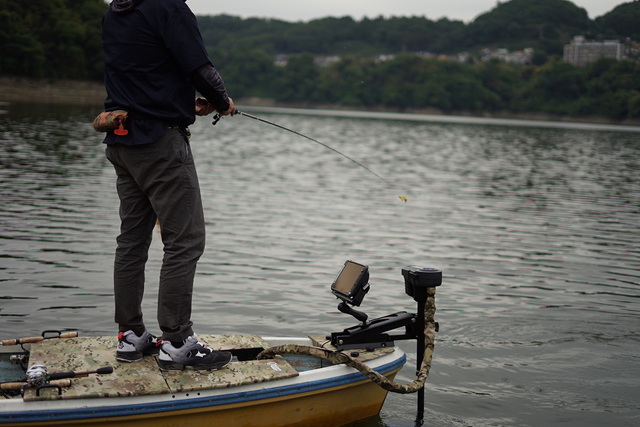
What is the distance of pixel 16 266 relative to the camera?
34.6 feet

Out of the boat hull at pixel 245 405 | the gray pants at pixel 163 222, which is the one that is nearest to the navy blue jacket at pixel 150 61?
the gray pants at pixel 163 222

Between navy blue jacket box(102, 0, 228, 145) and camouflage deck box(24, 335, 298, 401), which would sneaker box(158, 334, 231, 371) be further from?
navy blue jacket box(102, 0, 228, 145)

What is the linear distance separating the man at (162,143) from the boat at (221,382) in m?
0.25

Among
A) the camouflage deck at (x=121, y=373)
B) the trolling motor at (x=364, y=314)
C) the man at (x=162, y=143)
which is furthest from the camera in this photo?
the trolling motor at (x=364, y=314)

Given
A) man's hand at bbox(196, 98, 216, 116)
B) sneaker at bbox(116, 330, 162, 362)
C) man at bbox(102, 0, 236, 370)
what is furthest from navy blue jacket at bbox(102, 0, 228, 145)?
sneaker at bbox(116, 330, 162, 362)

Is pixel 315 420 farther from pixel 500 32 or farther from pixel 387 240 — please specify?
pixel 500 32

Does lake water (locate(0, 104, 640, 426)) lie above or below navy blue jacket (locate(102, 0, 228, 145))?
below

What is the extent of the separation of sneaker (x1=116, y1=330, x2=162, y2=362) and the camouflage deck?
0.05 metres

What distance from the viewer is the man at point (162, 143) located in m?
4.79

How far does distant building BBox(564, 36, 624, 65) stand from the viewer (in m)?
138

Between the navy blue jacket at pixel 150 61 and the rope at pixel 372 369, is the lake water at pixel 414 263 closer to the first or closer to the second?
the rope at pixel 372 369

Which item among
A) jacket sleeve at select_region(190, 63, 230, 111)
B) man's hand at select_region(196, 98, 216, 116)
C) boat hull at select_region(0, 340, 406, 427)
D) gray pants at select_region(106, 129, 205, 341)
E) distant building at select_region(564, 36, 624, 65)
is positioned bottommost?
boat hull at select_region(0, 340, 406, 427)

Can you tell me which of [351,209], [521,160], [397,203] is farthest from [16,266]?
[521,160]

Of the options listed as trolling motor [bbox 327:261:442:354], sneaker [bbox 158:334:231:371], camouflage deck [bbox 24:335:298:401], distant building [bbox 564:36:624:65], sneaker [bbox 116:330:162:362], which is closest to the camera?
camouflage deck [bbox 24:335:298:401]
